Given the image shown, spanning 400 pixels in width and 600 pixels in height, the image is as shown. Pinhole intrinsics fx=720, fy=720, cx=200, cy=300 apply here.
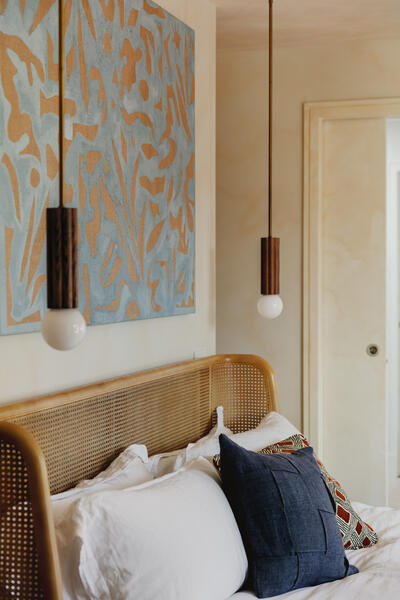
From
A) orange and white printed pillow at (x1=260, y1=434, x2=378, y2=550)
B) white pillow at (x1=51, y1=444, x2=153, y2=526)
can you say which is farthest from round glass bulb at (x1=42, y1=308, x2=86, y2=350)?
orange and white printed pillow at (x1=260, y1=434, x2=378, y2=550)

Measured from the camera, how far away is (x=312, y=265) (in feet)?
12.0

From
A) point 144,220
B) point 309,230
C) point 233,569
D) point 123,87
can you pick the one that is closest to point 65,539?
point 233,569

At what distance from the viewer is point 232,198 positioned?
149 inches

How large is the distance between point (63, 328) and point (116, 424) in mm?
785

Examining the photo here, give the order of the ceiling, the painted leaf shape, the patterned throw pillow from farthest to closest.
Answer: the ceiling, the painted leaf shape, the patterned throw pillow

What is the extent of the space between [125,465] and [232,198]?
6.83 ft

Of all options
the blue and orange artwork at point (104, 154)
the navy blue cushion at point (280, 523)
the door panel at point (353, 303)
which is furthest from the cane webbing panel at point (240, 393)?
the door panel at point (353, 303)

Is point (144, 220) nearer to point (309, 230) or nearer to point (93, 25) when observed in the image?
point (93, 25)

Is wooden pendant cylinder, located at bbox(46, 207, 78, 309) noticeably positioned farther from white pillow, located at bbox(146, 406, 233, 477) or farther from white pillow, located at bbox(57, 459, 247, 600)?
white pillow, located at bbox(146, 406, 233, 477)

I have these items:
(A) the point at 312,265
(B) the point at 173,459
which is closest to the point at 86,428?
(B) the point at 173,459

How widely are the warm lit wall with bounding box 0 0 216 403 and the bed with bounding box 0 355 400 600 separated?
7cm

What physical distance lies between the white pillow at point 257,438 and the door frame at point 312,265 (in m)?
1.08

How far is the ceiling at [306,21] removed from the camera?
9.96ft

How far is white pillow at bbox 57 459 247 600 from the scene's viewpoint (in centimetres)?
151
